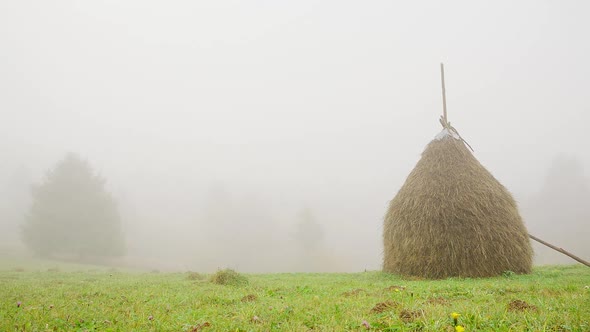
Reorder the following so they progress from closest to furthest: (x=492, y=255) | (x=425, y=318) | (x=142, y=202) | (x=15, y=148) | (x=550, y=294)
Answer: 1. (x=425, y=318)
2. (x=550, y=294)
3. (x=492, y=255)
4. (x=142, y=202)
5. (x=15, y=148)

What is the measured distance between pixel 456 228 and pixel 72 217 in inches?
1499

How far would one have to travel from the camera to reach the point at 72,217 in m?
37.3

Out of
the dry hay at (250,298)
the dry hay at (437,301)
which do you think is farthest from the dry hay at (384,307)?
the dry hay at (250,298)

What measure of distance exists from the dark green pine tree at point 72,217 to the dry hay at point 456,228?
1365 inches

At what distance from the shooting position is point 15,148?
484 feet

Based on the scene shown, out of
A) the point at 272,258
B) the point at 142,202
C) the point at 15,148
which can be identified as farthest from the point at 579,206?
the point at 15,148

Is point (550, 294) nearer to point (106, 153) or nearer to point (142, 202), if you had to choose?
point (142, 202)

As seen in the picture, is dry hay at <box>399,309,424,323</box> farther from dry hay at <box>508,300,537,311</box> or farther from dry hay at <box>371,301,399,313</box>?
dry hay at <box>508,300,537,311</box>

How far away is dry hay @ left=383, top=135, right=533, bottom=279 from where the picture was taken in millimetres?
12789

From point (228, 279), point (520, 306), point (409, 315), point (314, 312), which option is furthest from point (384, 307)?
point (228, 279)

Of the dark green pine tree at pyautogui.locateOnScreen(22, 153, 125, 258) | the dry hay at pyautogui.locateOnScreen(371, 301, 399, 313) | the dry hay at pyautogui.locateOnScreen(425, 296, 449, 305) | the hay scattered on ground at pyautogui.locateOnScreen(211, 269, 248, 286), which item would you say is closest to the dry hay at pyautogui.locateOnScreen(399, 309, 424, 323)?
the dry hay at pyautogui.locateOnScreen(371, 301, 399, 313)

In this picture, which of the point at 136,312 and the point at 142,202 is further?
the point at 142,202

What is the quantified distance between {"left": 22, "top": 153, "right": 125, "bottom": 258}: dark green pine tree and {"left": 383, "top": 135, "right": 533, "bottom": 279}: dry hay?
34678 mm

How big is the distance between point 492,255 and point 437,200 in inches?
104
